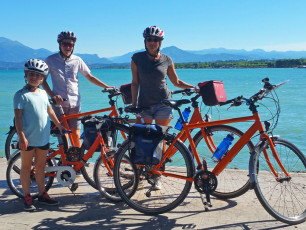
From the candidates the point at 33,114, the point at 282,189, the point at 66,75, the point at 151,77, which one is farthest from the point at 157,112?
the point at 282,189

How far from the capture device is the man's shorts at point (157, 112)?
4.64 metres

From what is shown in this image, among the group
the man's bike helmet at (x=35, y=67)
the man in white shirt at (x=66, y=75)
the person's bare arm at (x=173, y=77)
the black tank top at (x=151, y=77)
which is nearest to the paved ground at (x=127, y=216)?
the man in white shirt at (x=66, y=75)

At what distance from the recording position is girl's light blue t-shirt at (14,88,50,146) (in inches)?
153

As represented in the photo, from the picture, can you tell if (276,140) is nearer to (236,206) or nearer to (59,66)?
(236,206)

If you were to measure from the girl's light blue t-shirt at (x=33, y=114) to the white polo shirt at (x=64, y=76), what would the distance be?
0.96 m

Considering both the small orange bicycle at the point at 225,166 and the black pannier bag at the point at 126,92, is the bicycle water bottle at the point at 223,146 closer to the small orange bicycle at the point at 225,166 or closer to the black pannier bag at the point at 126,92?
the small orange bicycle at the point at 225,166

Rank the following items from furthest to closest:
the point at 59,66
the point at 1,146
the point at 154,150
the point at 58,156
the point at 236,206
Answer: the point at 1,146 < the point at 59,66 < the point at 58,156 < the point at 236,206 < the point at 154,150

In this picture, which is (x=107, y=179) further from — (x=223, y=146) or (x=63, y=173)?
(x=223, y=146)

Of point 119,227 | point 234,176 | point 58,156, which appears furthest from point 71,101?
point 234,176

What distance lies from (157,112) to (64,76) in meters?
1.40

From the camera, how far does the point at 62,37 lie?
4.88m

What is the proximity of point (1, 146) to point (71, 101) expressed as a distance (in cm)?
763

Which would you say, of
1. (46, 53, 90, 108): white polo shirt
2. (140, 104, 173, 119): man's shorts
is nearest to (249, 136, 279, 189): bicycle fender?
(140, 104, 173, 119): man's shorts

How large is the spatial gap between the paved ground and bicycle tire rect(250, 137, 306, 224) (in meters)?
0.15
